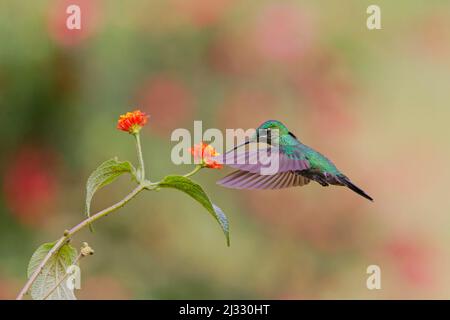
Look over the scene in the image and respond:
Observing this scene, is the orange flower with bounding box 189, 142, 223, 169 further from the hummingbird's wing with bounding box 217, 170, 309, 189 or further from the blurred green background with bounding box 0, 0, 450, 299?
the blurred green background with bounding box 0, 0, 450, 299

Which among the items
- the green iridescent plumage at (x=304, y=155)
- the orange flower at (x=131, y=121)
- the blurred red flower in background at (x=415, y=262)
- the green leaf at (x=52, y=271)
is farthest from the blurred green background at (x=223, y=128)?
the green leaf at (x=52, y=271)

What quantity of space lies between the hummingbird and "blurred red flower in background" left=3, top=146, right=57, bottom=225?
0.87 m

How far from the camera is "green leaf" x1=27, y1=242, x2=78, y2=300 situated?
0.57 m

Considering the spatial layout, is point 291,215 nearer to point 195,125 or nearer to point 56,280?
point 195,125

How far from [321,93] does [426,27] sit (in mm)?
449

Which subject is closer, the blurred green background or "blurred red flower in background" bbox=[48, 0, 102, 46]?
the blurred green background

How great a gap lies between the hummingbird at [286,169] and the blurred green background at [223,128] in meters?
0.73

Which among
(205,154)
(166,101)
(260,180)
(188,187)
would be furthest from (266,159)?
(166,101)

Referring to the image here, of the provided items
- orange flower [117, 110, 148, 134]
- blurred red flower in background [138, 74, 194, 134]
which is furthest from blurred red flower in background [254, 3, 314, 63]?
orange flower [117, 110, 148, 134]

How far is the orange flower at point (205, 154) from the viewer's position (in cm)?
71

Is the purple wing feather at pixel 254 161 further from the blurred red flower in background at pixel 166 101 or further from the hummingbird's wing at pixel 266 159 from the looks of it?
the blurred red flower in background at pixel 166 101

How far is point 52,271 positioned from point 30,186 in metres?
1.27

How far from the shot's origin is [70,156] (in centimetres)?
190

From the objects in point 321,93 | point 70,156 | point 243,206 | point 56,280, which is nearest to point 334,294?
point 243,206
